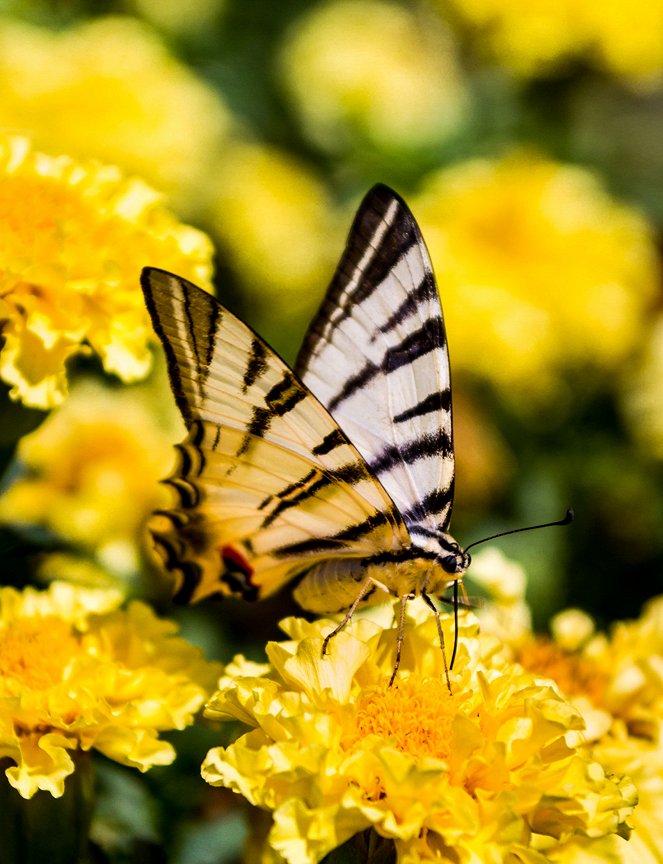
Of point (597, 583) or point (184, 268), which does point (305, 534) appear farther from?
point (597, 583)

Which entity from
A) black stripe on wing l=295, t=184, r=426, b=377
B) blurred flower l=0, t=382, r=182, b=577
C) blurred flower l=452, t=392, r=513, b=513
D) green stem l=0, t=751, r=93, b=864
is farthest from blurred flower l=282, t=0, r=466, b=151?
green stem l=0, t=751, r=93, b=864

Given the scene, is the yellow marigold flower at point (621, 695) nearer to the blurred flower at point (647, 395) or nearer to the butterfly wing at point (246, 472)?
the butterfly wing at point (246, 472)

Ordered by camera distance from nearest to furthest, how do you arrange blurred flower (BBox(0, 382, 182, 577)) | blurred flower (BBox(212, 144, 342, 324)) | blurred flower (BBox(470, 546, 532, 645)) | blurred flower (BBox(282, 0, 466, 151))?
blurred flower (BBox(470, 546, 532, 645)) < blurred flower (BBox(0, 382, 182, 577)) < blurred flower (BBox(212, 144, 342, 324)) < blurred flower (BBox(282, 0, 466, 151))

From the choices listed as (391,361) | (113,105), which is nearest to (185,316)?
(391,361)

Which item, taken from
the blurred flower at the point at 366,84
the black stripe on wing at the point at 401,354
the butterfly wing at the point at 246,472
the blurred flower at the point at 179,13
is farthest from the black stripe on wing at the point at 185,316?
the blurred flower at the point at 179,13

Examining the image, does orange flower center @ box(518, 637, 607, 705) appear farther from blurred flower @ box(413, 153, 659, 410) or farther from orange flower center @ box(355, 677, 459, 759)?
blurred flower @ box(413, 153, 659, 410)

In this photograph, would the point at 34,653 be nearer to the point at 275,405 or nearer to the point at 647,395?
the point at 275,405
